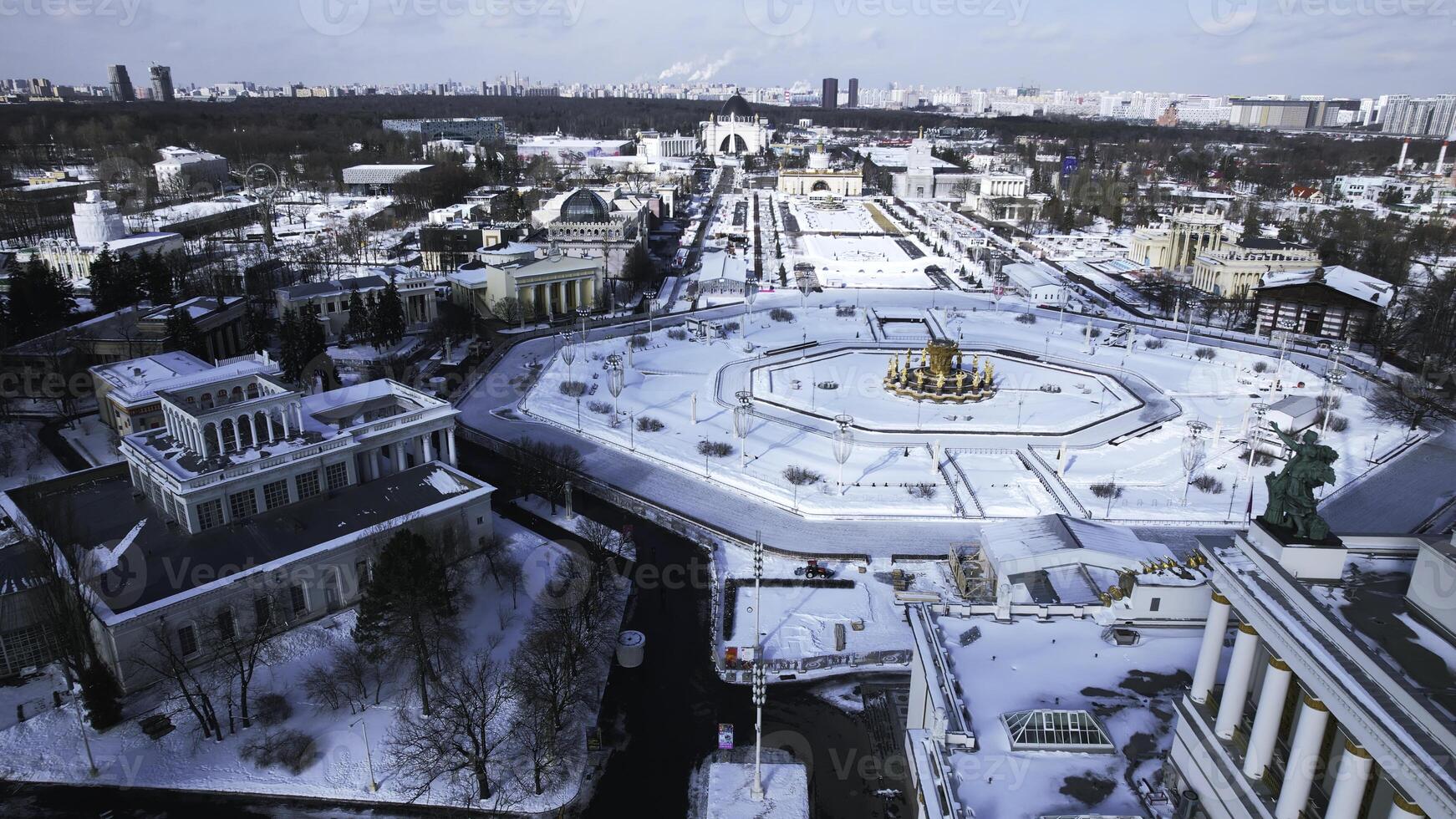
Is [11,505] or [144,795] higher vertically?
[11,505]

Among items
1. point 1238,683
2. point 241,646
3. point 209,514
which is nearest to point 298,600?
point 241,646

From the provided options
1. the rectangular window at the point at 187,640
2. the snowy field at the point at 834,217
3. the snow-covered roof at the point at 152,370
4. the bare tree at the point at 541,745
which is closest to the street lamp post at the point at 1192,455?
the bare tree at the point at 541,745

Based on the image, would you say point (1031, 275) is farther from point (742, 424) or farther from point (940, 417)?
point (742, 424)

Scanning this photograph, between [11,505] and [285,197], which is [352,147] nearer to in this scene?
[285,197]

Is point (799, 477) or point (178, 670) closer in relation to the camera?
point (178, 670)

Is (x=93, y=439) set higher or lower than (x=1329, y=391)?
lower

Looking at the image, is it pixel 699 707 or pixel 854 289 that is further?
pixel 854 289

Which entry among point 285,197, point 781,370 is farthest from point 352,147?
point 781,370
